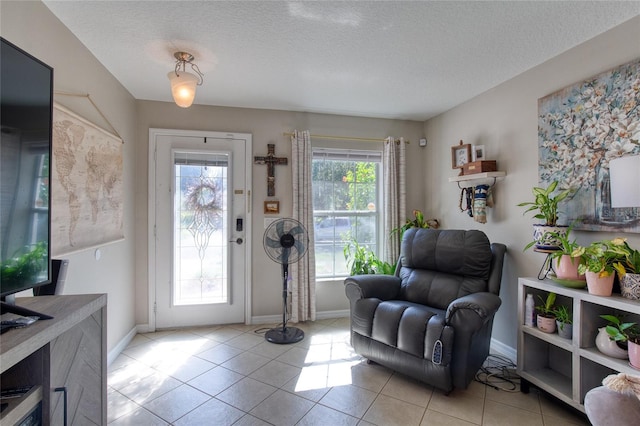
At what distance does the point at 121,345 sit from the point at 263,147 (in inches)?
89.4

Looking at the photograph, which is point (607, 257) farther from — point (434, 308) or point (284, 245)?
point (284, 245)

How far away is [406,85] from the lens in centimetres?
262

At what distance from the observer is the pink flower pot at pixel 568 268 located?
1799 millimetres

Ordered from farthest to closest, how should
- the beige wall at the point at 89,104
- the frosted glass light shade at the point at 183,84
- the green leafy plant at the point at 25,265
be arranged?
1. the frosted glass light shade at the point at 183,84
2. the beige wall at the point at 89,104
3. the green leafy plant at the point at 25,265

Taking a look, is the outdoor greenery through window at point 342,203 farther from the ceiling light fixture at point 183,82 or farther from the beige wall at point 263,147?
the ceiling light fixture at point 183,82

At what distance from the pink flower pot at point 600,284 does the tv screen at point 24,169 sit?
2533mm

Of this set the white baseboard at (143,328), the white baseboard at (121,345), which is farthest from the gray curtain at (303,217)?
the white baseboard at (121,345)

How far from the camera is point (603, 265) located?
1.58 metres

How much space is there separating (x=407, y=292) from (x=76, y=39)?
10.0ft

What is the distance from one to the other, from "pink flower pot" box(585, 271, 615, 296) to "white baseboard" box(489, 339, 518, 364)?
3.54 ft

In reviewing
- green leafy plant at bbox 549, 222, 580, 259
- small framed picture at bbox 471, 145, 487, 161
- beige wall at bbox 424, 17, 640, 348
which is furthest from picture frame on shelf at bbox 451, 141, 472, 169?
green leafy plant at bbox 549, 222, 580, 259

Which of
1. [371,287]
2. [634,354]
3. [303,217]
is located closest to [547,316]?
[634,354]

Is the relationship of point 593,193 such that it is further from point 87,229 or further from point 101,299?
point 87,229

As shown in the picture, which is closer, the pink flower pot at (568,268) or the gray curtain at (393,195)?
the pink flower pot at (568,268)
